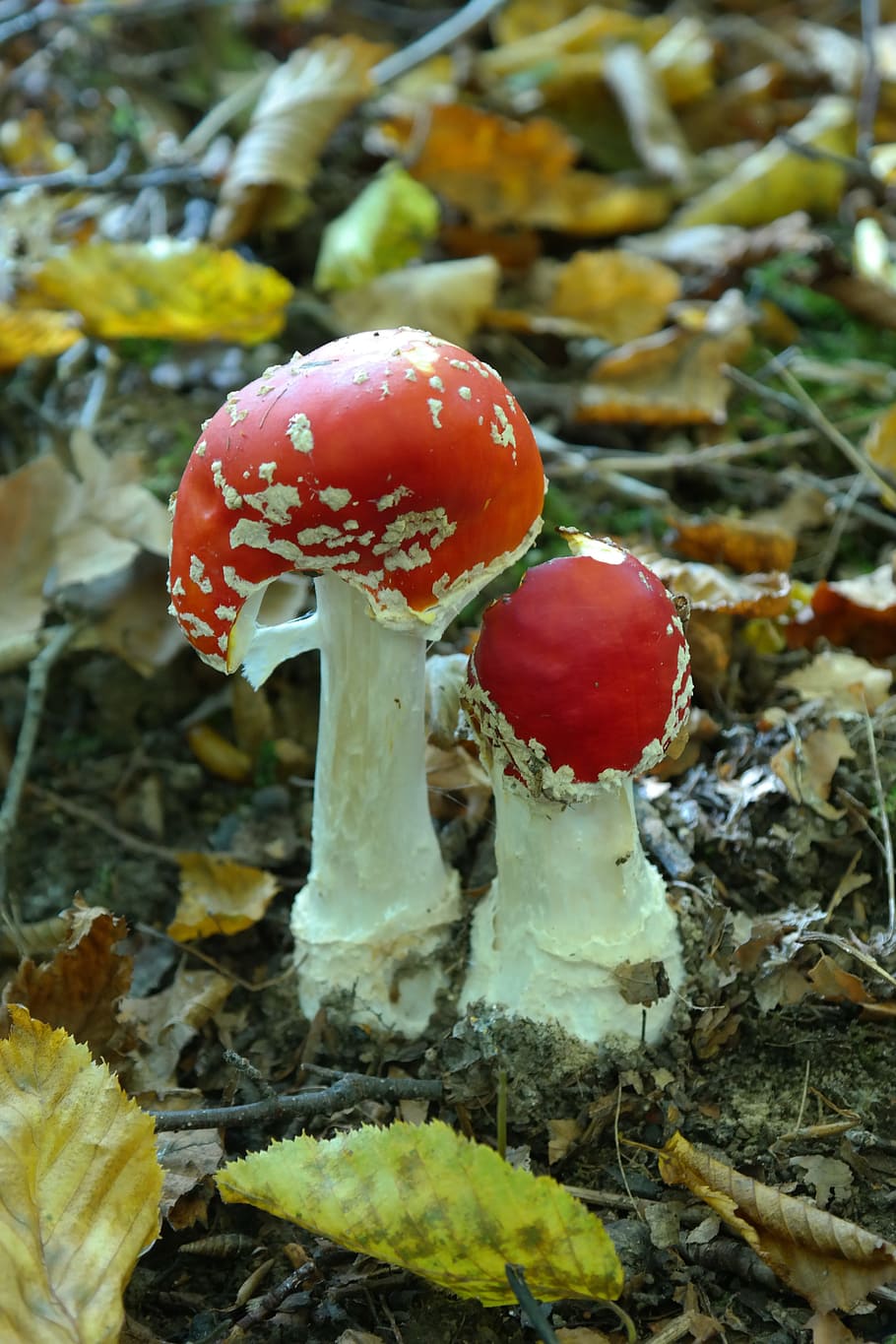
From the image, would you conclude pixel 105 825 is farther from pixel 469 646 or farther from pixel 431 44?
pixel 431 44

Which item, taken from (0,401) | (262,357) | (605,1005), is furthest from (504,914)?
(0,401)

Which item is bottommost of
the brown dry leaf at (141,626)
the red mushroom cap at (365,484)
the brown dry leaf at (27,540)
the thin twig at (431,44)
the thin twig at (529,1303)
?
the thin twig at (529,1303)

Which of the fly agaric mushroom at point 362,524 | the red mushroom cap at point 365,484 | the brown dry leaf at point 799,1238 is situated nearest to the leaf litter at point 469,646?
the brown dry leaf at point 799,1238

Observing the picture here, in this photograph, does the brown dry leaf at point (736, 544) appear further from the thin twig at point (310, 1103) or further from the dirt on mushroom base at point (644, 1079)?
the thin twig at point (310, 1103)

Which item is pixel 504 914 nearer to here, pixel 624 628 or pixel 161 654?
pixel 624 628

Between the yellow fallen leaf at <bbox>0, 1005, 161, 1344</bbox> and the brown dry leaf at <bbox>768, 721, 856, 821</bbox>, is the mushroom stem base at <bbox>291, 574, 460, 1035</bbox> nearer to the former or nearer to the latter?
the yellow fallen leaf at <bbox>0, 1005, 161, 1344</bbox>
